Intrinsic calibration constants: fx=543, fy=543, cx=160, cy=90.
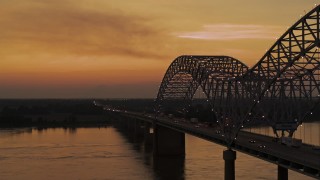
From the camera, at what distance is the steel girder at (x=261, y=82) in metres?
40.6

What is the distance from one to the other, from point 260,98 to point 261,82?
1753 mm

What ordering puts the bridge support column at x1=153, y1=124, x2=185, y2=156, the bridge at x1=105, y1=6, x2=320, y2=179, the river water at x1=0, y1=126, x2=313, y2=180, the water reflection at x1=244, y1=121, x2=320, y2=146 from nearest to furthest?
the bridge at x1=105, y1=6, x2=320, y2=179, the river water at x1=0, y1=126, x2=313, y2=180, the water reflection at x1=244, y1=121, x2=320, y2=146, the bridge support column at x1=153, y1=124, x2=185, y2=156

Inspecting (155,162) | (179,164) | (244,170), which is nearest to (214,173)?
(244,170)

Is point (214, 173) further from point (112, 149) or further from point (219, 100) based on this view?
point (112, 149)

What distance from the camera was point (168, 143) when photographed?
9644 cm

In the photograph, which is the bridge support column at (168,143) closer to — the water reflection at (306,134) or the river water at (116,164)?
the river water at (116,164)

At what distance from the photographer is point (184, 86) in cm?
13012

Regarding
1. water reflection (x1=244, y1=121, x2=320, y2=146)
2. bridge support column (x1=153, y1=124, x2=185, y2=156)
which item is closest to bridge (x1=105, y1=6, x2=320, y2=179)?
bridge support column (x1=153, y1=124, x2=185, y2=156)

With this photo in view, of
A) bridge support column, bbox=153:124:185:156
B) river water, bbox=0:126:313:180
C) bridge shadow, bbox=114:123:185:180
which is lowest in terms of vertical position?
bridge shadow, bbox=114:123:185:180

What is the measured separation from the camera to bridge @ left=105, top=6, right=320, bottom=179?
130ft

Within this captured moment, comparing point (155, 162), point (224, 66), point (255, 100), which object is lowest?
point (155, 162)

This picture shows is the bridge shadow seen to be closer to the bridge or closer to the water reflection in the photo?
the bridge

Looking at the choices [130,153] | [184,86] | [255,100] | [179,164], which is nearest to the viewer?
[255,100]

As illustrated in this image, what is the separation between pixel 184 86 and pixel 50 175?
221 ft
